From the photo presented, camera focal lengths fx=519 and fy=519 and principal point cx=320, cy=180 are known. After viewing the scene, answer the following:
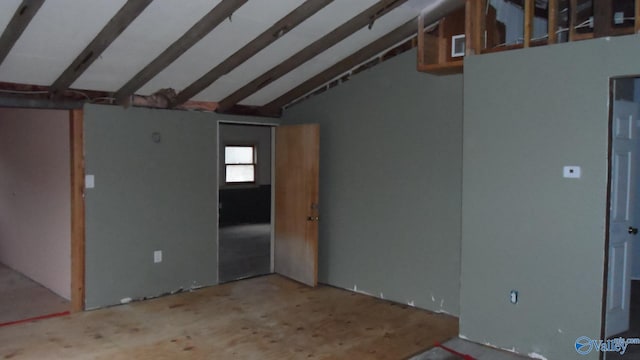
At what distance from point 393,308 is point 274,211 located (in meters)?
2.07

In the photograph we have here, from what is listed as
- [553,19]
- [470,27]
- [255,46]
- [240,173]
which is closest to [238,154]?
[240,173]

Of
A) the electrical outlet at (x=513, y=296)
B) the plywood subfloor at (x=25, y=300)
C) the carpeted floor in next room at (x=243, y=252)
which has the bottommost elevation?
the plywood subfloor at (x=25, y=300)

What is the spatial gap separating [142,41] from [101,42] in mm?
332

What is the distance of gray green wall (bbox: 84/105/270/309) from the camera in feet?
16.7

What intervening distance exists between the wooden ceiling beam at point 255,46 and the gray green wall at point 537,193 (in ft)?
4.50

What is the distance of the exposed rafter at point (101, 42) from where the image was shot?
3648 millimetres

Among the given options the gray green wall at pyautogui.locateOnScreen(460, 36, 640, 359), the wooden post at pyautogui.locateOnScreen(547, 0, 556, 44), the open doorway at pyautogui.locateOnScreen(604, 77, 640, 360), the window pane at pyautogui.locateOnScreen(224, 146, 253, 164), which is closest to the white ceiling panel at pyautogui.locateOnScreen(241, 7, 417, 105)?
the gray green wall at pyautogui.locateOnScreen(460, 36, 640, 359)

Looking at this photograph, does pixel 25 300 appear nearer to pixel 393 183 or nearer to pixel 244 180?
pixel 393 183

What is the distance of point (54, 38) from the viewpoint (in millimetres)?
3920

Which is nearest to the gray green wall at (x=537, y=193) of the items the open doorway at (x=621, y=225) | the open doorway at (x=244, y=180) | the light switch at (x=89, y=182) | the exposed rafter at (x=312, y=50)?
the open doorway at (x=621, y=225)

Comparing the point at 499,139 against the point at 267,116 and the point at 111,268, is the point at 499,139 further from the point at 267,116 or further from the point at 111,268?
the point at 111,268

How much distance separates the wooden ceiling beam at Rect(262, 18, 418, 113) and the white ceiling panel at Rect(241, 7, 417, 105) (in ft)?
0.19

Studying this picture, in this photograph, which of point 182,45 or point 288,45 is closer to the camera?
point 182,45

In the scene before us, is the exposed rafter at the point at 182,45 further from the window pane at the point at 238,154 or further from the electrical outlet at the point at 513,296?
the window pane at the point at 238,154
